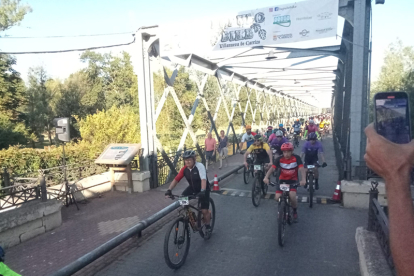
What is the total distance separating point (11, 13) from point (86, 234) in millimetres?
30147

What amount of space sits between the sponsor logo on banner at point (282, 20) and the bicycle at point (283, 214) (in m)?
5.01

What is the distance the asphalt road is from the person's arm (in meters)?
4.02

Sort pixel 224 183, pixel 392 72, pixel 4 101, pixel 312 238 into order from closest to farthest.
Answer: pixel 312 238 < pixel 224 183 < pixel 4 101 < pixel 392 72

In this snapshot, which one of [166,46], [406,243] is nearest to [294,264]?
[406,243]

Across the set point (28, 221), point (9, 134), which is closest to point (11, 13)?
point (9, 134)

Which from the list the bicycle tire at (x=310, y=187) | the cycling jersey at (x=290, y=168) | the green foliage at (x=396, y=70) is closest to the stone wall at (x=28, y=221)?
the cycling jersey at (x=290, y=168)

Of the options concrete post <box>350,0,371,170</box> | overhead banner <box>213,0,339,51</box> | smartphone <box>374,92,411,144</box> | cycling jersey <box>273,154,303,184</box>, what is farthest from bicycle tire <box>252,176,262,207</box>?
smartphone <box>374,92,411,144</box>

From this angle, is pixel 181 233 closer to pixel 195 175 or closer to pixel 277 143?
pixel 195 175

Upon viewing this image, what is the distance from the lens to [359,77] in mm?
7719

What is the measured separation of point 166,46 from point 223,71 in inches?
261

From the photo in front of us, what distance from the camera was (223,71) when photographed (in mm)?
16531

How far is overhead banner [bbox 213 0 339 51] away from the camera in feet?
26.2

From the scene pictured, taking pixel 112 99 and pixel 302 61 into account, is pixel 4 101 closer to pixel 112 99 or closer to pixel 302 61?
pixel 112 99

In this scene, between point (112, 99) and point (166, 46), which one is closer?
point (166, 46)
